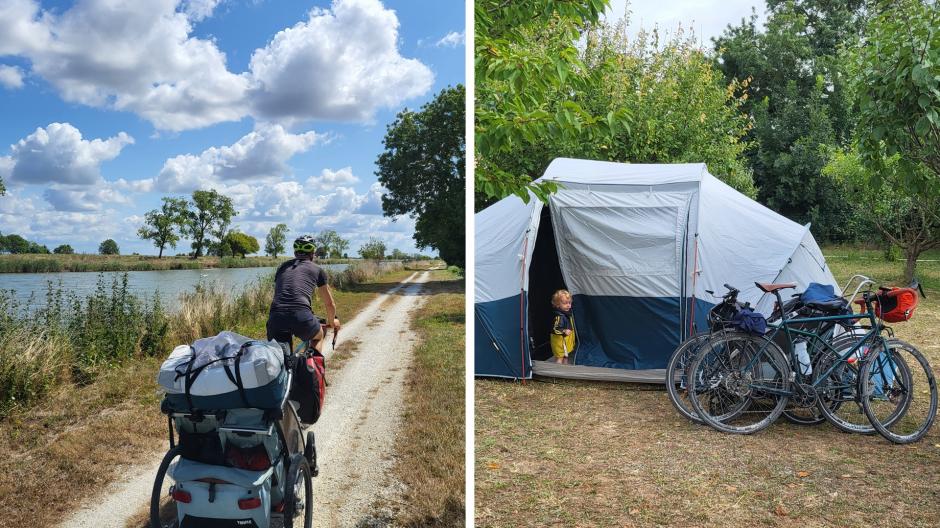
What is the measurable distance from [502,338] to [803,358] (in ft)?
6.34

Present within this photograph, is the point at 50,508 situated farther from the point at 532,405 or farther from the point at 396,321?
the point at 532,405

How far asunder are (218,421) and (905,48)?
4.12 m

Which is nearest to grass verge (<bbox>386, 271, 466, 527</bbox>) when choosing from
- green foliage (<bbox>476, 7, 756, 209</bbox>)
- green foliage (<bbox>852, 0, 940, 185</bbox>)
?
green foliage (<bbox>852, 0, 940, 185</bbox>)

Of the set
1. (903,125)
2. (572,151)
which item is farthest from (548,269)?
(903,125)

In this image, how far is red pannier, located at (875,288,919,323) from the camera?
3818mm

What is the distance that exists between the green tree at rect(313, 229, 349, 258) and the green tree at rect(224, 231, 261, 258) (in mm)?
191

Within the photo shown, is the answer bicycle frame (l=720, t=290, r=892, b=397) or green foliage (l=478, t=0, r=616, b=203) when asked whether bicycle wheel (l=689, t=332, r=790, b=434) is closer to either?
bicycle frame (l=720, t=290, r=892, b=397)

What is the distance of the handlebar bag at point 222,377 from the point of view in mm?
1655

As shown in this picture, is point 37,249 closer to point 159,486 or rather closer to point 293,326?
point 293,326

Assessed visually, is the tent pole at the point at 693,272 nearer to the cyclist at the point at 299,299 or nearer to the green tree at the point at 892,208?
the cyclist at the point at 299,299

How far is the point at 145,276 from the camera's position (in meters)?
2.27

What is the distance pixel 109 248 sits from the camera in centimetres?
225

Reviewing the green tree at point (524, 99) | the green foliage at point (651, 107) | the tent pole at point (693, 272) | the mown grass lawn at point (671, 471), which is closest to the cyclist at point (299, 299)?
the green tree at point (524, 99)

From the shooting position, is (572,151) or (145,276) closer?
(145,276)
